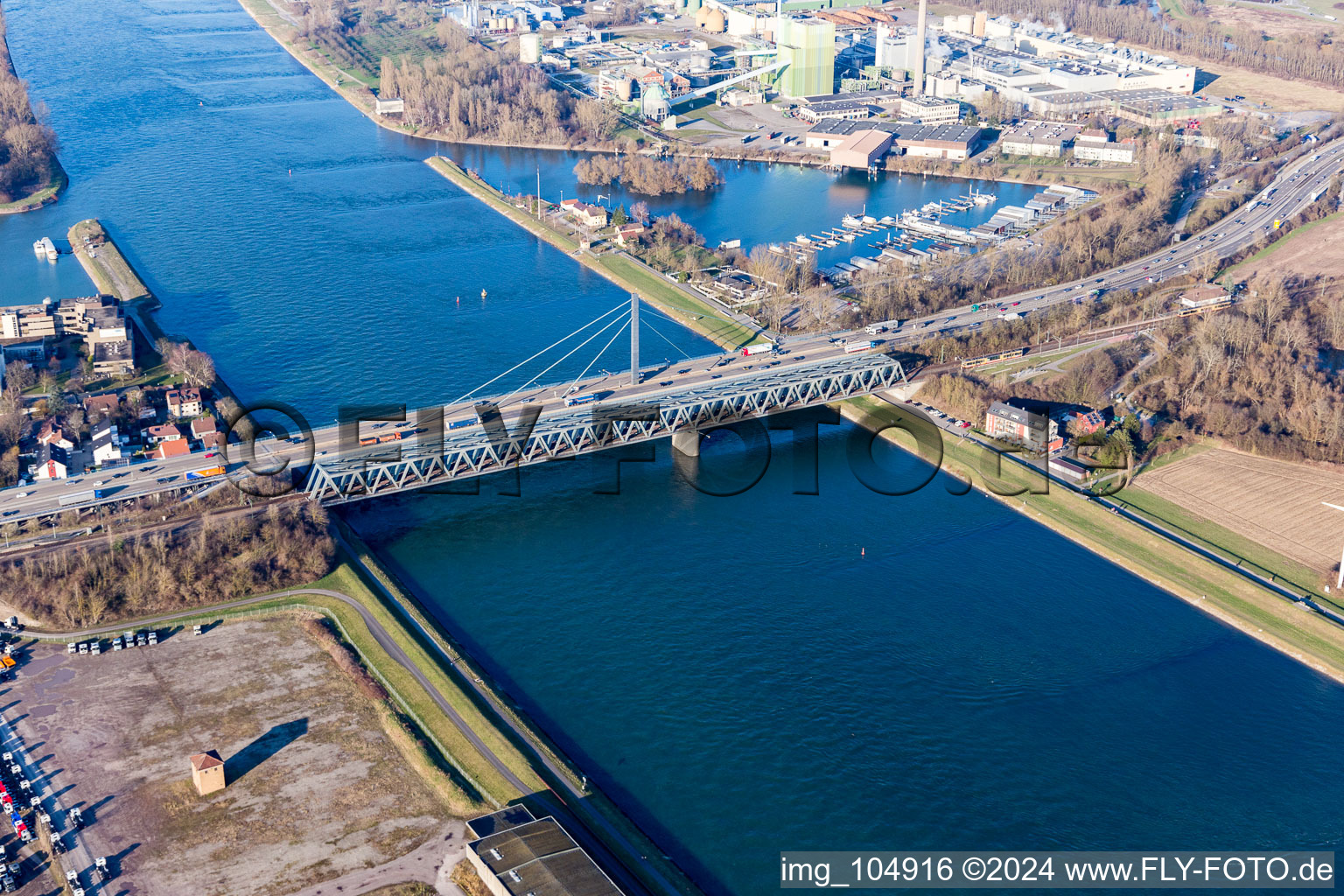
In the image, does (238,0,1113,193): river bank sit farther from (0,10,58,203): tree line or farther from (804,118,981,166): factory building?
(0,10,58,203): tree line

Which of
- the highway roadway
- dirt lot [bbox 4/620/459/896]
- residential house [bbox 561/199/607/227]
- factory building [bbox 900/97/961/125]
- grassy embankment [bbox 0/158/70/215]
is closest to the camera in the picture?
dirt lot [bbox 4/620/459/896]

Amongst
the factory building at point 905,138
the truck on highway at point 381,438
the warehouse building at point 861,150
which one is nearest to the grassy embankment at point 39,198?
the truck on highway at point 381,438

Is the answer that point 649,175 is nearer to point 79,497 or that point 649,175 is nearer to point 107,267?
point 107,267

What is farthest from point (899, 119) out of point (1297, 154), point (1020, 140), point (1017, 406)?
point (1017, 406)

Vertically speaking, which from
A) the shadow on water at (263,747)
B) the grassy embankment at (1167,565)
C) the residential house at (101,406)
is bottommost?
the shadow on water at (263,747)

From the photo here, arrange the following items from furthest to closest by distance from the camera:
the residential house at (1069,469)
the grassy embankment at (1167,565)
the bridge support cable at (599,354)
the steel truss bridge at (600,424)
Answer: the bridge support cable at (599,354) < the residential house at (1069,469) < the steel truss bridge at (600,424) < the grassy embankment at (1167,565)

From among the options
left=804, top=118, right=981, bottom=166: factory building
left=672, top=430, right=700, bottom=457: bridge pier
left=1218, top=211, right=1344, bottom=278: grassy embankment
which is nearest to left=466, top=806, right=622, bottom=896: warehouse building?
left=672, top=430, right=700, bottom=457: bridge pier

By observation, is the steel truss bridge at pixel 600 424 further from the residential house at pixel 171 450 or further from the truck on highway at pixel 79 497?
the truck on highway at pixel 79 497

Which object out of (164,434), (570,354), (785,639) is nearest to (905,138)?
(570,354)
